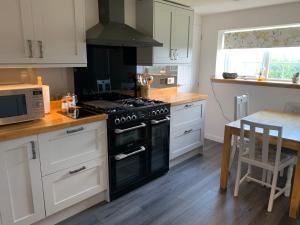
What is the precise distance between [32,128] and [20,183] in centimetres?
43

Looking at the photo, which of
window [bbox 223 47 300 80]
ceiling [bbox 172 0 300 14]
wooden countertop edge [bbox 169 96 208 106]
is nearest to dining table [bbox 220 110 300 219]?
wooden countertop edge [bbox 169 96 208 106]

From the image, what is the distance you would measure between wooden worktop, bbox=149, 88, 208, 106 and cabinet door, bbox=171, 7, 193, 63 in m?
0.49

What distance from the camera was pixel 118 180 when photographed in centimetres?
237

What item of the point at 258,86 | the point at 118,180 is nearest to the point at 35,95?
the point at 118,180

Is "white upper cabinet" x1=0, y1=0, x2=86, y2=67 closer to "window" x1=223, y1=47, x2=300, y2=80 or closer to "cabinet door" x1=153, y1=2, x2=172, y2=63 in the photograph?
"cabinet door" x1=153, y1=2, x2=172, y2=63

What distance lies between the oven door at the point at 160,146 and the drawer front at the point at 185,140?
0.15 meters

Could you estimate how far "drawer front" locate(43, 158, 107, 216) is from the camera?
75.6 inches

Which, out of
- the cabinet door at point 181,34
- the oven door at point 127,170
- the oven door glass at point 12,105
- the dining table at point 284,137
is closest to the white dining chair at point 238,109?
the dining table at point 284,137

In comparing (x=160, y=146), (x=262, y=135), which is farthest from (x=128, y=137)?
(x=262, y=135)

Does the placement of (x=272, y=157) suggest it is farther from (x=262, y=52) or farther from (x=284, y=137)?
(x=262, y=52)

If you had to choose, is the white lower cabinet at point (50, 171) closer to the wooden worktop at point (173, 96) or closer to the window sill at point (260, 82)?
the wooden worktop at point (173, 96)

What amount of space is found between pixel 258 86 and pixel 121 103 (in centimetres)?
220

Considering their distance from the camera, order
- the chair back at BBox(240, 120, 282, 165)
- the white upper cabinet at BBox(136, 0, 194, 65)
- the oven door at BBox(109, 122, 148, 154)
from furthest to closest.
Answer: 1. the white upper cabinet at BBox(136, 0, 194, 65)
2. the oven door at BBox(109, 122, 148, 154)
3. the chair back at BBox(240, 120, 282, 165)

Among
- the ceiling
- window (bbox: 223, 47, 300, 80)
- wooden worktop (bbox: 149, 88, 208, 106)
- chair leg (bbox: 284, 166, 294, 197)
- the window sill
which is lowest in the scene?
chair leg (bbox: 284, 166, 294, 197)
